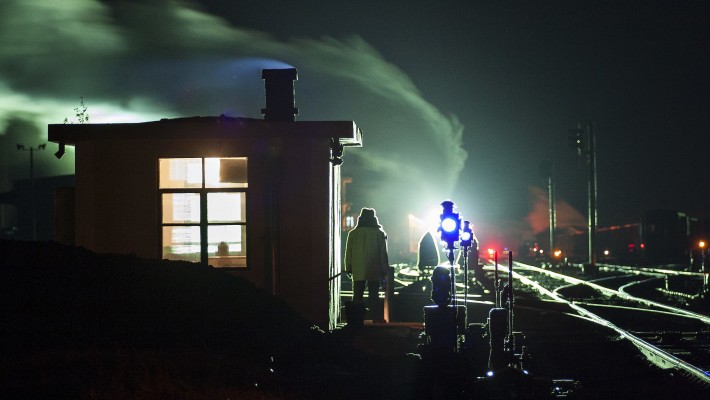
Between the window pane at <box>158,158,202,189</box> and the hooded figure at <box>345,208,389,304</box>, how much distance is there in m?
2.81

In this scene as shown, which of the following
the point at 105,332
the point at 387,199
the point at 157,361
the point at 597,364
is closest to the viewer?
the point at 157,361

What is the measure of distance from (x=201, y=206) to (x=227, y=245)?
838 millimetres

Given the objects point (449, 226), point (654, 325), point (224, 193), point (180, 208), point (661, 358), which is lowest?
point (654, 325)

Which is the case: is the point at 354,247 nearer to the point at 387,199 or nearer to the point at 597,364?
the point at 597,364

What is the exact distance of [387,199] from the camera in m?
66.4

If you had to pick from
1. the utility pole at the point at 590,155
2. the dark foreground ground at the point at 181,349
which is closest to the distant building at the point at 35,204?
the utility pole at the point at 590,155

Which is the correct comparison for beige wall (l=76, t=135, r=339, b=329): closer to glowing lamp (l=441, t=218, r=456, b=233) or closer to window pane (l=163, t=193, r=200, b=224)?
window pane (l=163, t=193, r=200, b=224)

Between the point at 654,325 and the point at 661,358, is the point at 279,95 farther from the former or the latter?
the point at 654,325

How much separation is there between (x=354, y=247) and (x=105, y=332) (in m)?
6.46

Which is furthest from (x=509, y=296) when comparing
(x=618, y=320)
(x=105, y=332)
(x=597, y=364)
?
(x=618, y=320)

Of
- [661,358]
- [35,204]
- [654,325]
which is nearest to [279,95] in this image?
[661,358]

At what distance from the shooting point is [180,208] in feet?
48.0

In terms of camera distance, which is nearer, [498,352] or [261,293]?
[498,352]

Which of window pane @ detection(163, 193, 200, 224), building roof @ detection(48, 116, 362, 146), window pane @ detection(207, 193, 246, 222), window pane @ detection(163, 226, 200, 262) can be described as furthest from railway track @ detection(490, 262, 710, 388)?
window pane @ detection(163, 193, 200, 224)
